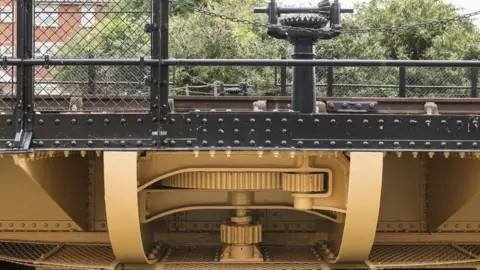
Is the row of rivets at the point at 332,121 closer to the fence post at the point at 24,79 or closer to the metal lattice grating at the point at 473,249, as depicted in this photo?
the fence post at the point at 24,79

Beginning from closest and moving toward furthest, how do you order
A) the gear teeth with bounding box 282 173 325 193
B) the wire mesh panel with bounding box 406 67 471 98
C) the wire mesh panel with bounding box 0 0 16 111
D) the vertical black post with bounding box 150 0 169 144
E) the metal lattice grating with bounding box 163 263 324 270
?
the vertical black post with bounding box 150 0 169 144
the wire mesh panel with bounding box 0 0 16 111
the gear teeth with bounding box 282 173 325 193
the metal lattice grating with bounding box 163 263 324 270
the wire mesh panel with bounding box 406 67 471 98

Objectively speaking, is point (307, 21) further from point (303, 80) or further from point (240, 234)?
point (240, 234)

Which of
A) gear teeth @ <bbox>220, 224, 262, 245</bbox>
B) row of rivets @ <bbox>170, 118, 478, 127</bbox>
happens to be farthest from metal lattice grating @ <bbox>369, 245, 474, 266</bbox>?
row of rivets @ <bbox>170, 118, 478, 127</bbox>

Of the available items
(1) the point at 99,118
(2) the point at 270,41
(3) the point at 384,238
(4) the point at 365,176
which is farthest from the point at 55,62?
(2) the point at 270,41

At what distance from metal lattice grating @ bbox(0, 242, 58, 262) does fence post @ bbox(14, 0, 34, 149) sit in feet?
5.51

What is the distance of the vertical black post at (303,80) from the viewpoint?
447 centimetres

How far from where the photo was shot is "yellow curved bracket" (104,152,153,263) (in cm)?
429

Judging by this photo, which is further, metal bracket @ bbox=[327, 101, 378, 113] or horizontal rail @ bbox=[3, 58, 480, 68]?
metal bracket @ bbox=[327, 101, 378, 113]

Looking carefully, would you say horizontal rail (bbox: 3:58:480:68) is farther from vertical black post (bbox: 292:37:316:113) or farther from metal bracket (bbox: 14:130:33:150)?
metal bracket (bbox: 14:130:33:150)

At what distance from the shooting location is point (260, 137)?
14.1 ft

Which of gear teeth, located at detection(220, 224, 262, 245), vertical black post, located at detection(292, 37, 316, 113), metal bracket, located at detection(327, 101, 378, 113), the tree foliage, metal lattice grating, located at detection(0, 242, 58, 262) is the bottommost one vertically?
metal lattice grating, located at detection(0, 242, 58, 262)

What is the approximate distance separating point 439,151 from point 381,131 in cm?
48

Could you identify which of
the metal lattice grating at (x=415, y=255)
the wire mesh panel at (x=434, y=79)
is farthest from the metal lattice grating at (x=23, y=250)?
the wire mesh panel at (x=434, y=79)

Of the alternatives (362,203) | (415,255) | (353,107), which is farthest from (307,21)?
(415,255)
